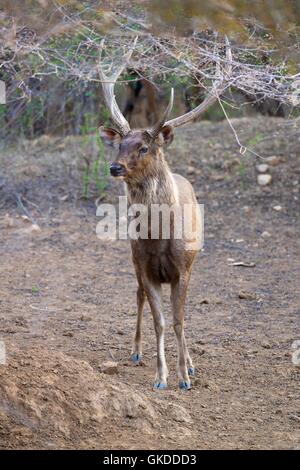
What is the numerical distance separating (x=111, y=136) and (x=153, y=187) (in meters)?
0.67

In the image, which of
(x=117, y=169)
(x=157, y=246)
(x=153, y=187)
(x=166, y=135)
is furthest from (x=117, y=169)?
(x=157, y=246)

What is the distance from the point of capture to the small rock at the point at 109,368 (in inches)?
291

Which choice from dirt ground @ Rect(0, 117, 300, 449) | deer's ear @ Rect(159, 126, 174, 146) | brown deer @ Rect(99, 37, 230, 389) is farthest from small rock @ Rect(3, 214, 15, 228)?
deer's ear @ Rect(159, 126, 174, 146)

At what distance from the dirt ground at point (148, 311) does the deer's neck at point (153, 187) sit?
1467mm

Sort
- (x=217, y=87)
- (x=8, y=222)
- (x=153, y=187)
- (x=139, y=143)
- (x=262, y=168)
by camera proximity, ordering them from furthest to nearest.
Result: (x=262, y=168) < (x=8, y=222) < (x=153, y=187) < (x=139, y=143) < (x=217, y=87)

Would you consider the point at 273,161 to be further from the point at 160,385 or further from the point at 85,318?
the point at 160,385

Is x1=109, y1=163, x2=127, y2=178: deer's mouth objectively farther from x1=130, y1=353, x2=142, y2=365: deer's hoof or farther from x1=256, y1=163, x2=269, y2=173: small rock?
x1=256, y1=163, x2=269, y2=173: small rock

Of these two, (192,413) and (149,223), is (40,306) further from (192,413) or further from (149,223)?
(192,413)

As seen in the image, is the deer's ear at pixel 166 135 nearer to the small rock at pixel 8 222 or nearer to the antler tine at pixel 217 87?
the antler tine at pixel 217 87

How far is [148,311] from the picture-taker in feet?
30.8

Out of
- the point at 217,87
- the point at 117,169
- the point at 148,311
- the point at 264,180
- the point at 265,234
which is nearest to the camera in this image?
the point at 217,87

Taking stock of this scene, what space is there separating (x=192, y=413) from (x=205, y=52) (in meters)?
2.68

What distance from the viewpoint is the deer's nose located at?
7039 millimetres

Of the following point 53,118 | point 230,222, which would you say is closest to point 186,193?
point 230,222
